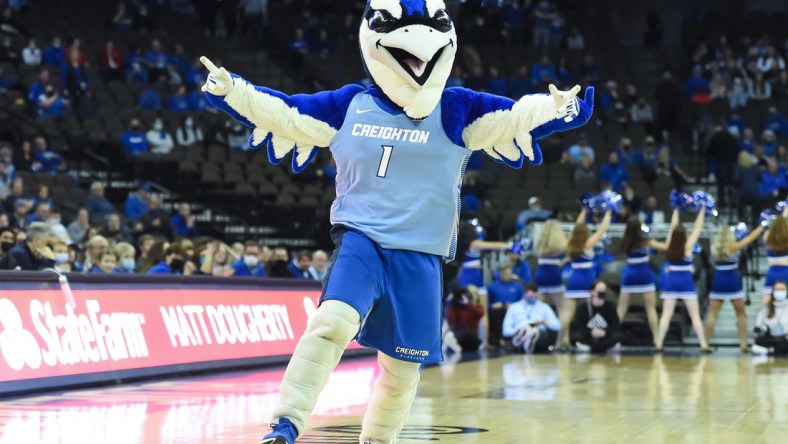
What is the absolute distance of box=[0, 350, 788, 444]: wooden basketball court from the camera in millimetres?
8250

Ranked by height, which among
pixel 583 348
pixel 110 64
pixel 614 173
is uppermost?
pixel 110 64

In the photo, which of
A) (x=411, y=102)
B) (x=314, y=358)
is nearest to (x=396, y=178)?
(x=411, y=102)

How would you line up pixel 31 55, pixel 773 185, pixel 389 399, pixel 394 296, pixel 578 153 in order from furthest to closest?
pixel 578 153
pixel 31 55
pixel 773 185
pixel 389 399
pixel 394 296

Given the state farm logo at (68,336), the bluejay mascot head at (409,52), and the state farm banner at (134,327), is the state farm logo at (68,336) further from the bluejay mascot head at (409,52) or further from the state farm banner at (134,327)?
the bluejay mascot head at (409,52)

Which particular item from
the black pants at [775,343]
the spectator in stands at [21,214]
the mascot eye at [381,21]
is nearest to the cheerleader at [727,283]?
the black pants at [775,343]

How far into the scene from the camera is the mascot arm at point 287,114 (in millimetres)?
6312

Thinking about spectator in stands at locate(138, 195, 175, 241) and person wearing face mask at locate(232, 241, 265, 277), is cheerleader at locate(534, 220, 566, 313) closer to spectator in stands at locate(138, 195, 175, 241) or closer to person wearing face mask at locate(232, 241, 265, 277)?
person wearing face mask at locate(232, 241, 265, 277)

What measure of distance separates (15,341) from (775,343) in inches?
441

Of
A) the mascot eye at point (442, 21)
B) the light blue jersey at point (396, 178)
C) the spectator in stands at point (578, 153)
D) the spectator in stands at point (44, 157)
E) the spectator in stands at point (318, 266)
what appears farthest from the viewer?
the spectator in stands at point (578, 153)

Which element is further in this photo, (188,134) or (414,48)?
(188,134)

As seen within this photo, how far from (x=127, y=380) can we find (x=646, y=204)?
13.0 m

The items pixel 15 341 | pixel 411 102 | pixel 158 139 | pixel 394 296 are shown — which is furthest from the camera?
pixel 158 139

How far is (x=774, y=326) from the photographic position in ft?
60.1

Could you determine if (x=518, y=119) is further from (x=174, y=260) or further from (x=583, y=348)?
(x=583, y=348)
